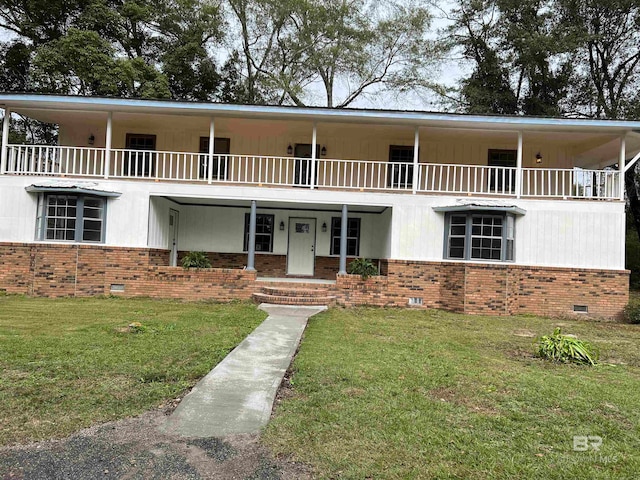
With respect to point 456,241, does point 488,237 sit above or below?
above

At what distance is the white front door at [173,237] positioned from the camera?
13.4m

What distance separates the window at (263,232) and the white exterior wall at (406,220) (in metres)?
2.52

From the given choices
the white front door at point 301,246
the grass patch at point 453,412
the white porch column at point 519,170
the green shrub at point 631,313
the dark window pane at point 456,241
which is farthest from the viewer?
the white front door at point 301,246

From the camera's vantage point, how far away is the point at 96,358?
5.40m

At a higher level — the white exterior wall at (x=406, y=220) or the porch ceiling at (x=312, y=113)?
the porch ceiling at (x=312, y=113)

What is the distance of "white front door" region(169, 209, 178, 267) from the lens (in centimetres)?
1339

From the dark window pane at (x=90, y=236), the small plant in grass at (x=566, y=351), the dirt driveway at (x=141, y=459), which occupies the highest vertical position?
the dark window pane at (x=90, y=236)

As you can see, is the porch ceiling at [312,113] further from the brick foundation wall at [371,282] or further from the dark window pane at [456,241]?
the brick foundation wall at [371,282]

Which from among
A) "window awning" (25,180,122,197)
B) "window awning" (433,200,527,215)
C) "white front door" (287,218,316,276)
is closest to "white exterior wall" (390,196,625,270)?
"window awning" (433,200,527,215)

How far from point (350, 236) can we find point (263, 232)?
2.89 meters

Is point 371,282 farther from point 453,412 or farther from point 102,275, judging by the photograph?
point 453,412

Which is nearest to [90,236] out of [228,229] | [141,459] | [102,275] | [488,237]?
[102,275]

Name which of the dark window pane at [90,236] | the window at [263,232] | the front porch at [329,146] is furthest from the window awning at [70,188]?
the window at [263,232]

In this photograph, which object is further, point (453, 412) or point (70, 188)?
point (70, 188)
